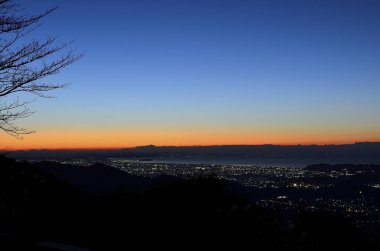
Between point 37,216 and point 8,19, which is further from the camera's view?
point 8,19

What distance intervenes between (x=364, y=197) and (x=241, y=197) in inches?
2711

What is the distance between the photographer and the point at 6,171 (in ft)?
42.5

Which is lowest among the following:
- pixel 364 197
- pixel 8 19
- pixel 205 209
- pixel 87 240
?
pixel 364 197

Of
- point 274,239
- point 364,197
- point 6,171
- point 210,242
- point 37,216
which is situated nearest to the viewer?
point 210,242

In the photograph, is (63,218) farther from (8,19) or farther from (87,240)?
(8,19)

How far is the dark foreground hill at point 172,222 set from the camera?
761 centimetres

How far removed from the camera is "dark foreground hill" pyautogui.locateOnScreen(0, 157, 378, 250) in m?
7.61

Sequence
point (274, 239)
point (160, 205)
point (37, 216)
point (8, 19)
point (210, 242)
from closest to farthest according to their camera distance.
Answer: point (210, 242), point (274, 239), point (160, 205), point (37, 216), point (8, 19)

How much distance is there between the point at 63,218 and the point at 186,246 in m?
3.80

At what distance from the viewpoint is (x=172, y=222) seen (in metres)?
7.88

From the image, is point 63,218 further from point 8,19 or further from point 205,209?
point 8,19

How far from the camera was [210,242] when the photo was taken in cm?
741

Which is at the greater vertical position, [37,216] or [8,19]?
[8,19]

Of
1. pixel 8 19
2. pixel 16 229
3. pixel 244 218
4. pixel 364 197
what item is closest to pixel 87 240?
pixel 16 229
